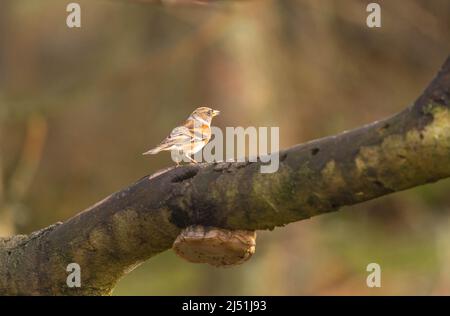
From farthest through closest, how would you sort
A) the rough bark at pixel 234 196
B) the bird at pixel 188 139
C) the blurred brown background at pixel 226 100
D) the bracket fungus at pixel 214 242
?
the blurred brown background at pixel 226 100
the bird at pixel 188 139
the bracket fungus at pixel 214 242
the rough bark at pixel 234 196

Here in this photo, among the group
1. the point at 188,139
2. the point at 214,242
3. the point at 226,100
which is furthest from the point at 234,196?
the point at 226,100

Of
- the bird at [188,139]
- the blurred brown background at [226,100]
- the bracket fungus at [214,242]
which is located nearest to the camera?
the bracket fungus at [214,242]

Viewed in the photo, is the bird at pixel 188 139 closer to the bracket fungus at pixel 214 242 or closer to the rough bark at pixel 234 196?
the rough bark at pixel 234 196

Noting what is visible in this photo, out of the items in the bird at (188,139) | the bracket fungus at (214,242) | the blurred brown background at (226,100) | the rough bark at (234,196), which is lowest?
the bracket fungus at (214,242)

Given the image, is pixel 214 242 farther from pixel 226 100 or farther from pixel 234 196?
pixel 226 100

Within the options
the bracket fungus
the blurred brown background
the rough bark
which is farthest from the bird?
the blurred brown background

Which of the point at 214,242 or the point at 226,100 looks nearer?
the point at 214,242

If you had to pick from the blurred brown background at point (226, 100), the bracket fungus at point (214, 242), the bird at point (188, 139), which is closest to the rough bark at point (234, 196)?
the bracket fungus at point (214, 242)

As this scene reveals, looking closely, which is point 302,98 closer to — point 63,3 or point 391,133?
point 63,3
